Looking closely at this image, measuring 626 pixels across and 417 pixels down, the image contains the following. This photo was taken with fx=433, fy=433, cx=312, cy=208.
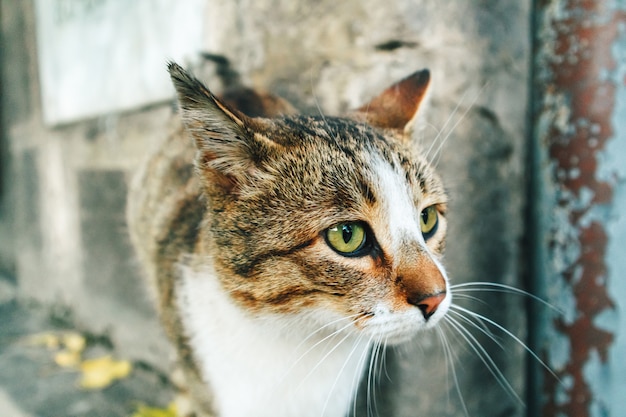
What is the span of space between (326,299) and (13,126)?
2509 mm

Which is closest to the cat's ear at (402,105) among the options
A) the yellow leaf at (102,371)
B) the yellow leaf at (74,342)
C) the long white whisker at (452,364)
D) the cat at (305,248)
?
the cat at (305,248)

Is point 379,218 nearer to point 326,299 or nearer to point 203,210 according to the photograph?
point 326,299

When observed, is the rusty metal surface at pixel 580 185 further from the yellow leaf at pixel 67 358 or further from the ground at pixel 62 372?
the yellow leaf at pixel 67 358

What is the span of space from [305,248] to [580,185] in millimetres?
912

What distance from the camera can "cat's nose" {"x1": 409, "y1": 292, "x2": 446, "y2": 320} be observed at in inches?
33.8

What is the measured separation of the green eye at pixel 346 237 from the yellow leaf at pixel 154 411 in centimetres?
131

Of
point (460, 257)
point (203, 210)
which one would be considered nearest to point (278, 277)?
point (203, 210)

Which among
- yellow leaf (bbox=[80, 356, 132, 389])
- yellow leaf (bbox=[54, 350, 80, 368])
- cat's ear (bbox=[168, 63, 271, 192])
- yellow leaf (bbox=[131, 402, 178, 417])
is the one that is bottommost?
yellow leaf (bbox=[131, 402, 178, 417])

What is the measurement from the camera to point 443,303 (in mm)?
893

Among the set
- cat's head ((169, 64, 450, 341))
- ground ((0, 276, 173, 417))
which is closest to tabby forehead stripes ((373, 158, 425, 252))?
cat's head ((169, 64, 450, 341))

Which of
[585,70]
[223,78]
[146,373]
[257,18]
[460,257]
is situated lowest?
[146,373]

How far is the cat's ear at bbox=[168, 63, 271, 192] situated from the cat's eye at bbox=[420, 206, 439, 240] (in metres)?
0.42

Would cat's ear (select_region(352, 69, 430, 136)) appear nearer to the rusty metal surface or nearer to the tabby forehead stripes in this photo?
the tabby forehead stripes

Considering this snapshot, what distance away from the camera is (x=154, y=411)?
1.87 metres
